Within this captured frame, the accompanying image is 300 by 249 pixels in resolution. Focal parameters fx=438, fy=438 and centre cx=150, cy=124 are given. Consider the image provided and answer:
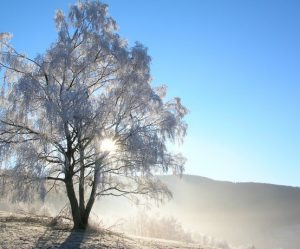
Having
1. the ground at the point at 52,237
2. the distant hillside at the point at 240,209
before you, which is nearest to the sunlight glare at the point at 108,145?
the ground at the point at 52,237

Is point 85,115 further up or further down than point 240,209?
further down

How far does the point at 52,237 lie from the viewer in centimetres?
1836

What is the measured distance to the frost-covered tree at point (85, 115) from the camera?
750 inches

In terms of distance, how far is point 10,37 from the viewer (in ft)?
73.3

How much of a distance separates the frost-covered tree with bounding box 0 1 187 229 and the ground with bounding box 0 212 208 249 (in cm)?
157

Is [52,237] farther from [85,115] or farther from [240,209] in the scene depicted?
[240,209]

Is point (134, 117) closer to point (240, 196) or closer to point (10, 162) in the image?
point (10, 162)

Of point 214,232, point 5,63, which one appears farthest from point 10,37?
point 214,232

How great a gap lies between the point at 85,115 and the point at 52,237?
5304 millimetres

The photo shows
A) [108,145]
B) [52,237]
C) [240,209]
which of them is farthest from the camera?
[240,209]

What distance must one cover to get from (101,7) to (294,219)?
Result: 12551cm

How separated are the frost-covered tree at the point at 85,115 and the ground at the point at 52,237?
1569mm

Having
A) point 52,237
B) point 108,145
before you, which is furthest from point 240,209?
point 52,237

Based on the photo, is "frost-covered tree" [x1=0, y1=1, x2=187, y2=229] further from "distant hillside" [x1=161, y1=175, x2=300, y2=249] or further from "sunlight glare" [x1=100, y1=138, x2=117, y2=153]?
"distant hillside" [x1=161, y1=175, x2=300, y2=249]
